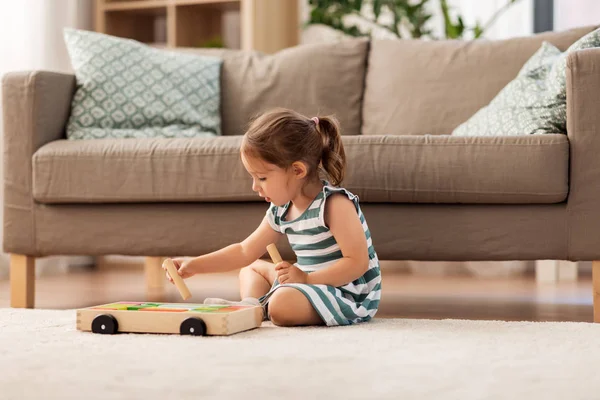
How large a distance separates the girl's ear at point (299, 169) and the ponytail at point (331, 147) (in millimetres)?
76

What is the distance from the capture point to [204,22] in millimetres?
4008

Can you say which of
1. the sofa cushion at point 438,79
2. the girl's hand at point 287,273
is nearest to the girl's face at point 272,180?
the girl's hand at point 287,273

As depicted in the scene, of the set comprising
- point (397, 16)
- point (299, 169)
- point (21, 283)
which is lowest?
point (21, 283)

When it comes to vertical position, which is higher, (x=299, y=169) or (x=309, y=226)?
(x=299, y=169)

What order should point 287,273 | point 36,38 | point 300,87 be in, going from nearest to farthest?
point 287,273, point 300,87, point 36,38

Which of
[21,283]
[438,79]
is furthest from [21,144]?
[438,79]

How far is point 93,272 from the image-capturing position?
341cm

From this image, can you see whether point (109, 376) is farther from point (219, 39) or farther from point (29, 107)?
point (219, 39)

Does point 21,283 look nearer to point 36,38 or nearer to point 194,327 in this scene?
point 194,327

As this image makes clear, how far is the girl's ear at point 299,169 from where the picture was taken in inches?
68.5

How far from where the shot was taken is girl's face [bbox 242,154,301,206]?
1733 mm

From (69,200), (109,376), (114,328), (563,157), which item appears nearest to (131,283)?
(69,200)

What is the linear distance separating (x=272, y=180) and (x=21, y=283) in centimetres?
88

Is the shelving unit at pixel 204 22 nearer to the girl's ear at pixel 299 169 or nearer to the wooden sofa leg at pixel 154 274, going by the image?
the wooden sofa leg at pixel 154 274
